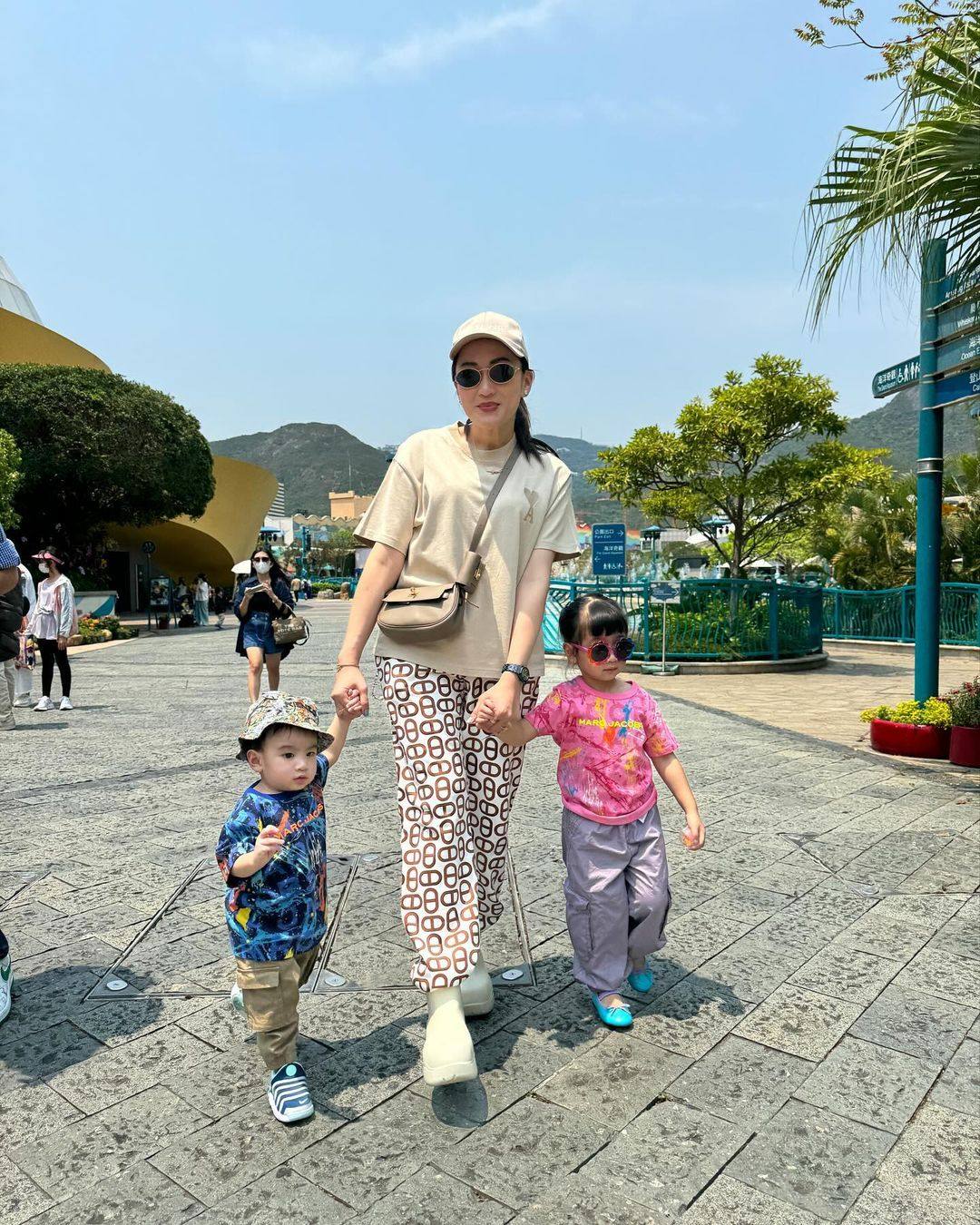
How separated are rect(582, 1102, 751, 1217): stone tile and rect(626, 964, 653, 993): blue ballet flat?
61 cm

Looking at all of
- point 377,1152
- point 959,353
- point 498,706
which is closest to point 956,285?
point 959,353

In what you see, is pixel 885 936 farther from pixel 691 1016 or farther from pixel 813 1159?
pixel 813 1159

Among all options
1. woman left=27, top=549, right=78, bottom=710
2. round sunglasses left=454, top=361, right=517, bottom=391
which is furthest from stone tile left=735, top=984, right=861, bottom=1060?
woman left=27, top=549, right=78, bottom=710

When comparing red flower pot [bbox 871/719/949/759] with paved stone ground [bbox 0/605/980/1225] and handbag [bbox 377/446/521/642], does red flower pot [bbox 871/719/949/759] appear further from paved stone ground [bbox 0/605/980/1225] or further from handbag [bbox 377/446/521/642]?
handbag [bbox 377/446/521/642]

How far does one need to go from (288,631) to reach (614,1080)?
244 inches

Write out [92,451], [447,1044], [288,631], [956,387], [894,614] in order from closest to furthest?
[447,1044] → [956,387] → [288,631] → [894,614] → [92,451]

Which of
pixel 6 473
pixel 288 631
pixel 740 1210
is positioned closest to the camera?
pixel 740 1210

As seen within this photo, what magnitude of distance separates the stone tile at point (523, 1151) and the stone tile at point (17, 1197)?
2.65 ft

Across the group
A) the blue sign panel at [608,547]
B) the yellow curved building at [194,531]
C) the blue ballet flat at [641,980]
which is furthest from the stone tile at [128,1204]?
the yellow curved building at [194,531]

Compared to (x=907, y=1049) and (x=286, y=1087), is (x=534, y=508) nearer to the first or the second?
(x=286, y=1087)

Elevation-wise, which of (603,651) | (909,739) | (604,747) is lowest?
(909,739)

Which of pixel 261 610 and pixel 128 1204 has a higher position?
pixel 261 610

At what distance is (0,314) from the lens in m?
33.4

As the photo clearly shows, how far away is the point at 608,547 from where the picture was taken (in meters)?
15.4
